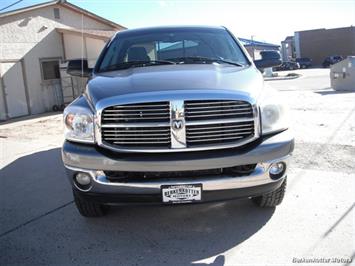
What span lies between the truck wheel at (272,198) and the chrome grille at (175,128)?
33.1 inches

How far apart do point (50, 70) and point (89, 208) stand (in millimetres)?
14977

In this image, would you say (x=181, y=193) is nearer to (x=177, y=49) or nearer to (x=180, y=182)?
(x=180, y=182)

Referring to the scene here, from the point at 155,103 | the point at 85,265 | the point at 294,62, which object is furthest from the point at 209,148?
the point at 294,62

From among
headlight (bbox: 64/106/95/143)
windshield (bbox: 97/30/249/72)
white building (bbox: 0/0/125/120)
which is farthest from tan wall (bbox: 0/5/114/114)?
headlight (bbox: 64/106/95/143)

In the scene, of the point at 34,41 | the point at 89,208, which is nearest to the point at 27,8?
the point at 34,41

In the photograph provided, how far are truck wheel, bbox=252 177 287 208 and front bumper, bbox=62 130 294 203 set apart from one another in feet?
1.79

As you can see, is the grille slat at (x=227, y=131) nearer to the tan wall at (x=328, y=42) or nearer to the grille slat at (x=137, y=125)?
the grille slat at (x=137, y=125)

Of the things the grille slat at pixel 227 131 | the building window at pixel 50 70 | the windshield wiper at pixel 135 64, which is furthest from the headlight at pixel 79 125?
the building window at pixel 50 70

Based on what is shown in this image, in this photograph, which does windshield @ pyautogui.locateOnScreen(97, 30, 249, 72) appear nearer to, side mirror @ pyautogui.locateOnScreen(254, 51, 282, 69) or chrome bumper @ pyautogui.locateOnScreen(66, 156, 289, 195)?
side mirror @ pyautogui.locateOnScreen(254, 51, 282, 69)

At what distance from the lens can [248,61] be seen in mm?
4484

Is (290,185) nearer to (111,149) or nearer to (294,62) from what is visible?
(111,149)

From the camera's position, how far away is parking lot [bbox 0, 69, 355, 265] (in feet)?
10.8

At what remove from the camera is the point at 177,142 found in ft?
10.5

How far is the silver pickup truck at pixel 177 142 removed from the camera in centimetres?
318
